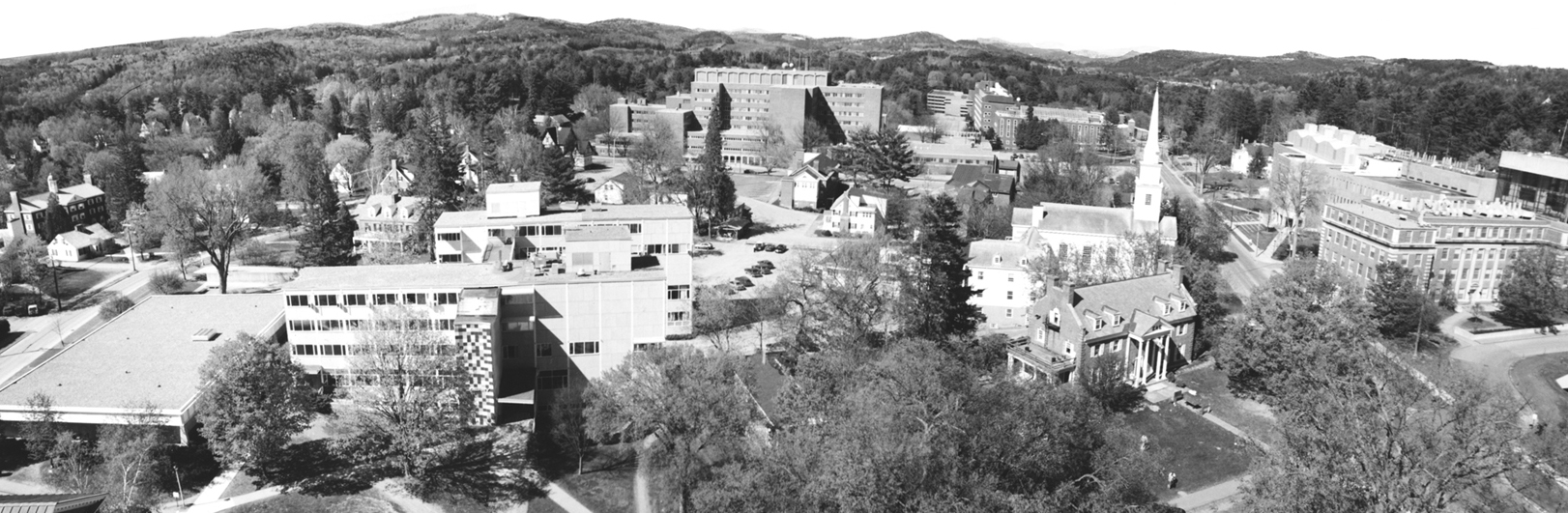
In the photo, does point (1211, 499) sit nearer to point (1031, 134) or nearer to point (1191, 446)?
point (1191, 446)

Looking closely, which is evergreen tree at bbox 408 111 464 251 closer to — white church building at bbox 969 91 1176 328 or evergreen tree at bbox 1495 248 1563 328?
white church building at bbox 969 91 1176 328

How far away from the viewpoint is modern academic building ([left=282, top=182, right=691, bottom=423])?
38.1 m

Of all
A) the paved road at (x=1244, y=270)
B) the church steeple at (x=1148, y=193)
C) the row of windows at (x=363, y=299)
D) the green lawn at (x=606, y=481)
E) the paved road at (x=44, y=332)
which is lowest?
the green lawn at (x=606, y=481)

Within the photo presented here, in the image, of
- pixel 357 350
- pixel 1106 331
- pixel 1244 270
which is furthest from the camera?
pixel 1244 270

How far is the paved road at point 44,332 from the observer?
46.1 metres

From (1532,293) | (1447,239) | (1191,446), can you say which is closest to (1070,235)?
(1191,446)

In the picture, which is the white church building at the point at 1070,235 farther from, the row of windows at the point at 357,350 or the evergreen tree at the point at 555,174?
the evergreen tree at the point at 555,174

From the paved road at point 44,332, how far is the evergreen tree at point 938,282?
40.5 metres

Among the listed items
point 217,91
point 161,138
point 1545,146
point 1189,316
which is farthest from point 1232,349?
point 217,91

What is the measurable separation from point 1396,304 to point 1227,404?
45.7 ft

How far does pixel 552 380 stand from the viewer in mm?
41156

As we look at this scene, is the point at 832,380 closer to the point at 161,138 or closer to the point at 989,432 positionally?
the point at 989,432

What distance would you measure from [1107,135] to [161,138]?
11055 centimetres

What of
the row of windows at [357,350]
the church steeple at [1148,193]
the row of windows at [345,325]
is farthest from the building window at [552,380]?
the church steeple at [1148,193]
